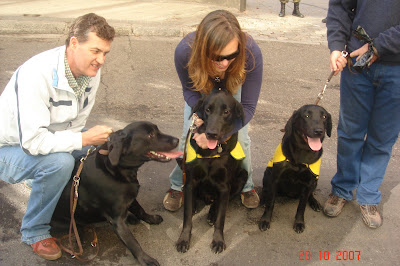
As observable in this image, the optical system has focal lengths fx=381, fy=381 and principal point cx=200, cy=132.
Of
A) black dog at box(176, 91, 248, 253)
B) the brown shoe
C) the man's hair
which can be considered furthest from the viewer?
black dog at box(176, 91, 248, 253)

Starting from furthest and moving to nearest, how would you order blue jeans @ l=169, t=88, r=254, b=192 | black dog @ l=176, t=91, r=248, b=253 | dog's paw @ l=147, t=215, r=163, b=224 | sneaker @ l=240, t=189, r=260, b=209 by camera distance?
sneaker @ l=240, t=189, r=260, b=209 < blue jeans @ l=169, t=88, r=254, b=192 < dog's paw @ l=147, t=215, r=163, b=224 < black dog @ l=176, t=91, r=248, b=253

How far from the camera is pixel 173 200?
3473 mm

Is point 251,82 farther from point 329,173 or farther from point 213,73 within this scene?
point 329,173

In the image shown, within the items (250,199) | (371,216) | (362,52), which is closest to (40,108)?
(250,199)


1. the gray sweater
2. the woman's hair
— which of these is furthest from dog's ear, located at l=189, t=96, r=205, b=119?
the gray sweater

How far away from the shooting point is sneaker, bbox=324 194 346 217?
3416mm

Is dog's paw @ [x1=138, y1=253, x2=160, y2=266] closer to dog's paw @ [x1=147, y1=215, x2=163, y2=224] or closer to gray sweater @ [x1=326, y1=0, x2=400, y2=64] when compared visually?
dog's paw @ [x1=147, y1=215, x2=163, y2=224]

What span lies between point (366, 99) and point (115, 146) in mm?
2051

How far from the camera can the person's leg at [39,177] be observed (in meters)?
2.71

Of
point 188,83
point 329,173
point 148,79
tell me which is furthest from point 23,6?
point 329,173

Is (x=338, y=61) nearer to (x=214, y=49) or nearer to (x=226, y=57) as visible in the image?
(x=226, y=57)

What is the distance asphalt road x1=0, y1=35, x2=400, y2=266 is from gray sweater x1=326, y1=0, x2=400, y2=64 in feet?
4.80

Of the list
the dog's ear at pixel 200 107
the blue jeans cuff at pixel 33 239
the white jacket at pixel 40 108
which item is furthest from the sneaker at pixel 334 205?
the blue jeans cuff at pixel 33 239

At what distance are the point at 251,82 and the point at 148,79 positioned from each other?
3.13 m
